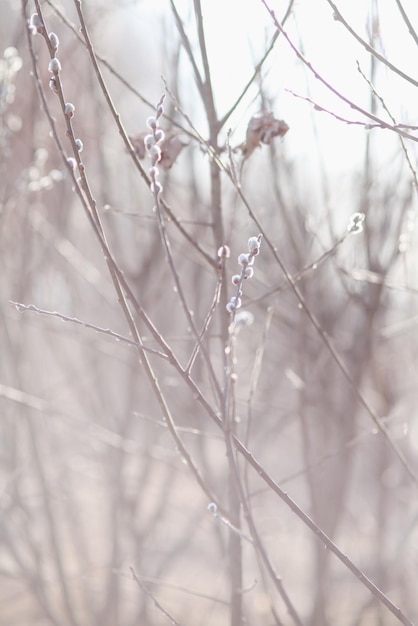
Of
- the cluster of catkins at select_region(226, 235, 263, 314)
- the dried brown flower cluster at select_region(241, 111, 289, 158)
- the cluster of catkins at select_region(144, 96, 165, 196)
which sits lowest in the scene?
the cluster of catkins at select_region(226, 235, 263, 314)

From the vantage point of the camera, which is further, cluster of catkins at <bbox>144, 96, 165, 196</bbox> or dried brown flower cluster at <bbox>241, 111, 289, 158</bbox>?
dried brown flower cluster at <bbox>241, 111, 289, 158</bbox>

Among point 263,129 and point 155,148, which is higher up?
point 263,129

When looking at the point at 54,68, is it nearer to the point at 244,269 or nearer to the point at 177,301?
the point at 244,269

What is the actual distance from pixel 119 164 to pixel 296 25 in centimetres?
242

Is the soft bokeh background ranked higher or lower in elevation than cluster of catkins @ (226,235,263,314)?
higher

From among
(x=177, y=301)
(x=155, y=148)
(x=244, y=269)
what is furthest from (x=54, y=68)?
(x=177, y=301)

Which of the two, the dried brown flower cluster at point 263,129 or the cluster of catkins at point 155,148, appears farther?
the dried brown flower cluster at point 263,129

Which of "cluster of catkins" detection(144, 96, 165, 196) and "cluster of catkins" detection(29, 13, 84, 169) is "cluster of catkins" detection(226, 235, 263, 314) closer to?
"cluster of catkins" detection(144, 96, 165, 196)

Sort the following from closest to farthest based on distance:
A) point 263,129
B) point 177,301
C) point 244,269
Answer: point 244,269
point 263,129
point 177,301

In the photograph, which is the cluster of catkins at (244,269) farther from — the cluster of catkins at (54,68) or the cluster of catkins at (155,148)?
the cluster of catkins at (54,68)

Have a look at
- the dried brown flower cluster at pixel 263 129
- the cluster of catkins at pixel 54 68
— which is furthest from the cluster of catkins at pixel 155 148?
the dried brown flower cluster at pixel 263 129

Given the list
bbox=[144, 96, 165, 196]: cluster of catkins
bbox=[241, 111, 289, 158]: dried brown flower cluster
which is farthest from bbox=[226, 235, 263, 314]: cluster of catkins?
bbox=[241, 111, 289, 158]: dried brown flower cluster

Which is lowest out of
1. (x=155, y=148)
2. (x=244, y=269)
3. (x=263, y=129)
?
(x=244, y=269)

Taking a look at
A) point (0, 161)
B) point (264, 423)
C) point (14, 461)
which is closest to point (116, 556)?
point (14, 461)
